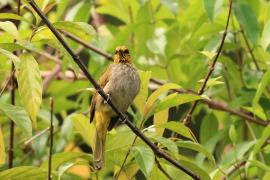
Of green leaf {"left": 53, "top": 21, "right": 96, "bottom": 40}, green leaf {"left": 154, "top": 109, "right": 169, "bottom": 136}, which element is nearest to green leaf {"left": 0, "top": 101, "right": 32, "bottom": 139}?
green leaf {"left": 53, "top": 21, "right": 96, "bottom": 40}

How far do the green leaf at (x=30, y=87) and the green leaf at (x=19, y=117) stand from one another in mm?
24

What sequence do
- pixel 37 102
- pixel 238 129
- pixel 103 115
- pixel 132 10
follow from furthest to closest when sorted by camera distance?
pixel 132 10 < pixel 238 129 < pixel 103 115 < pixel 37 102

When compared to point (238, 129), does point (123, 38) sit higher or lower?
higher

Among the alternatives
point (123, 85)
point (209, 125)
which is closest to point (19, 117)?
point (123, 85)

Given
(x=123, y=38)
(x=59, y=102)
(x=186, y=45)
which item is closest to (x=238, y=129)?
(x=186, y=45)

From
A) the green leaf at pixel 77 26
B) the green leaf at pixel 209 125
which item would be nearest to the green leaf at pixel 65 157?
the green leaf at pixel 77 26

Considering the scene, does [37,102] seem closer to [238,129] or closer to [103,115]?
[103,115]

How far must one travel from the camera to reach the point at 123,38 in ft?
14.3

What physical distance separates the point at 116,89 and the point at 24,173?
135cm

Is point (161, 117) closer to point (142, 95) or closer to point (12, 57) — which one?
point (142, 95)

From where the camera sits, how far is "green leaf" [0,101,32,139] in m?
2.54

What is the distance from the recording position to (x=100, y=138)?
3.51 metres

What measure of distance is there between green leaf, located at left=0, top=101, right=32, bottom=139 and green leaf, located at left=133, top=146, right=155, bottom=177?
415mm

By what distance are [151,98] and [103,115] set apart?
0.96m
